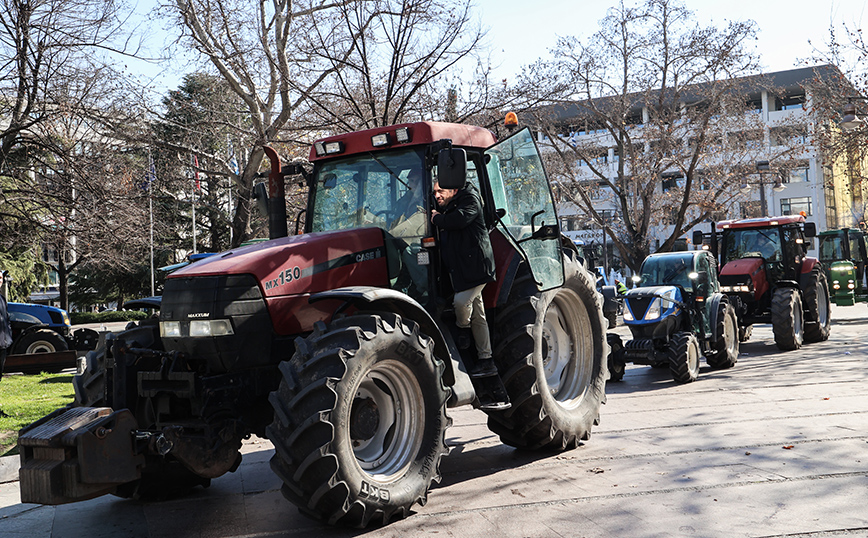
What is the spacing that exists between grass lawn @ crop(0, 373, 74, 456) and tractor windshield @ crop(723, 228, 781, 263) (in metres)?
13.6

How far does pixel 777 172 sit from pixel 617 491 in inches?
996

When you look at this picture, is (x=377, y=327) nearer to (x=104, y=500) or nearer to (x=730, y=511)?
(x=730, y=511)

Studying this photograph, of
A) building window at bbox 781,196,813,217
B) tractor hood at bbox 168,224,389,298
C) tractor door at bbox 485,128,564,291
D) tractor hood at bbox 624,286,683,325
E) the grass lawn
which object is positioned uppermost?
building window at bbox 781,196,813,217

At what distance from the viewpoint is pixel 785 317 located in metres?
15.7

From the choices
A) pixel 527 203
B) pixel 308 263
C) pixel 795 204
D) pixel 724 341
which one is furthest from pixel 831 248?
pixel 795 204

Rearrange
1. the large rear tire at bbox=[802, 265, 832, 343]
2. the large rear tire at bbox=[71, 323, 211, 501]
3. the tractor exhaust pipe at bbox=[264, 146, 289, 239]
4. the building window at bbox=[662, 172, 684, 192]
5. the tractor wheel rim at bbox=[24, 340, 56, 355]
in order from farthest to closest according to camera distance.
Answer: the building window at bbox=[662, 172, 684, 192]
the tractor wheel rim at bbox=[24, 340, 56, 355]
the large rear tire at bbox=[802, 265, 832, 343]
the tractor exhaust pipe at bbox=[264, 146, 289, 239]
the large rear tire at bbox=[71, 323, 211, 501]

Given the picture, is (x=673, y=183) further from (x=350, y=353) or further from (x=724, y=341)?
(x=350, y=353)

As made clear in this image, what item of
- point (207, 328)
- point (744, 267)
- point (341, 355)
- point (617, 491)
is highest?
point (744, 267)

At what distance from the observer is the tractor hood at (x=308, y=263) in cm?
547

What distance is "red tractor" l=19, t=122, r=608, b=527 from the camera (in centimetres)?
484

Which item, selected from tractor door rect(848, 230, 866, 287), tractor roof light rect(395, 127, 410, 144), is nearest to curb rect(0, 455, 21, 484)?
tractor roof light rect(395, 127, 410, 144)

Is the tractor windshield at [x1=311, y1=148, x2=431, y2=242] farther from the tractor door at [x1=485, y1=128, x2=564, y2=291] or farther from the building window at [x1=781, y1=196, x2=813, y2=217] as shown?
the building window at [x1=781, y1=196, x2=813, y2=217]

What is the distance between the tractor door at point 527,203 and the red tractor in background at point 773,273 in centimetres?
971

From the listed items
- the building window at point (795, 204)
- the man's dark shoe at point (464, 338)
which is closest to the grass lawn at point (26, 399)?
the man's dark shoe at point (464, 338)
